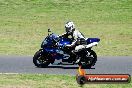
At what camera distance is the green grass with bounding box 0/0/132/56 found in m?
21.2

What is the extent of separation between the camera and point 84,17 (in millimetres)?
33094

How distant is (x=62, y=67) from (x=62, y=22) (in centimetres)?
1492

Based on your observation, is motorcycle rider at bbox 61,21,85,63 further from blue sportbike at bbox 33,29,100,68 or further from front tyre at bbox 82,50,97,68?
front tyre at bbox 82,50,97,68

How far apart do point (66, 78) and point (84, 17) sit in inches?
774

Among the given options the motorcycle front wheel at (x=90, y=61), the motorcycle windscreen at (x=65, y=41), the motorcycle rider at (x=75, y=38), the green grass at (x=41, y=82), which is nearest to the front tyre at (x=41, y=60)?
the motorcycle windscreen at (x=65, y=41)

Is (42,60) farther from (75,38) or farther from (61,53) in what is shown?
(75,38)

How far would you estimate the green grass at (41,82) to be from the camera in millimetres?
12547

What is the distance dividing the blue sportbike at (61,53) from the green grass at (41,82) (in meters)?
1.83

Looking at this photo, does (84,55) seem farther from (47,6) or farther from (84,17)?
(47,6)

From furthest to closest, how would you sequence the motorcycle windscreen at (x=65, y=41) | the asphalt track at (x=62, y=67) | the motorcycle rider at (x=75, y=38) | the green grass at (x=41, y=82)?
the motorcycle windscreen at (x=65, y=41)
the motorcycle rider at (x=75, y=38)
the asphalt track at (x=62, y=67)
the green grass at (x=41, y=82)

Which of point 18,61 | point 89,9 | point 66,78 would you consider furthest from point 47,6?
point 66,78

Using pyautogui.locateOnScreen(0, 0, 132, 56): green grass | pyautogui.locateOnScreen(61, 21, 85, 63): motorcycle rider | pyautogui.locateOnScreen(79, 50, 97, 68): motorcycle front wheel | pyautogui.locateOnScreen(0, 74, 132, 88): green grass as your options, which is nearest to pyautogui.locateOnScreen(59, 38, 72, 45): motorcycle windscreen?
pyautogui.locateOnScreen(61, 21, 85, 63): motorcycle rider

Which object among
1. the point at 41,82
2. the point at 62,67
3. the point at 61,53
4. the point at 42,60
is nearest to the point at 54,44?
the point at 61,53

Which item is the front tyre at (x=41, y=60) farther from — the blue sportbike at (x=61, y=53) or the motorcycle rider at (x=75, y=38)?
the motorcycle rider at (x=75, y=38)
